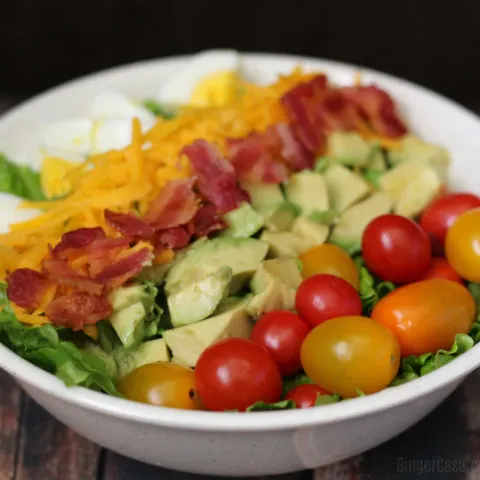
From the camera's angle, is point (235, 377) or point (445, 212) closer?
point (235, 377)

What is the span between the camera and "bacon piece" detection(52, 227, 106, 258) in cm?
170

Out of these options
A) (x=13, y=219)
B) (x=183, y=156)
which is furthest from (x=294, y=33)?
(x=13, y=219)

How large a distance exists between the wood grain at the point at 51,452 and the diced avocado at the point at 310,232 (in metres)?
0.71

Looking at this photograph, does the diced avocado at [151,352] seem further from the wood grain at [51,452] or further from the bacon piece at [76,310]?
the wood grain at [51,452]

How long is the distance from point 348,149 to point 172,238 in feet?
2.22

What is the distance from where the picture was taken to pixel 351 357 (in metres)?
1.53

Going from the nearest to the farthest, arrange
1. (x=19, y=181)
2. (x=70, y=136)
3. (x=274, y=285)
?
(x=274, y=285) < (x=19, y=181) < (x=70, y=136)

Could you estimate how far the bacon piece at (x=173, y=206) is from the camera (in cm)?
183

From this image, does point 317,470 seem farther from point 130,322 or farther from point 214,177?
point 214,177

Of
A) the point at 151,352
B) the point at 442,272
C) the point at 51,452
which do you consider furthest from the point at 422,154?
the point at 51,452

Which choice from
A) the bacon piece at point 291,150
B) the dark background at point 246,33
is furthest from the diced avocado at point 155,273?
the dark background at point 246,33

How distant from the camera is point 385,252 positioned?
1.81 m

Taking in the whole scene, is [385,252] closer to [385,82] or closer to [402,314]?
[402,314]

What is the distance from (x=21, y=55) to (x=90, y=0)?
470 mm
